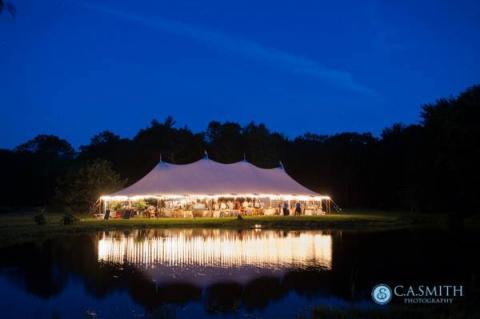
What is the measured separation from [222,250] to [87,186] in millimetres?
20463

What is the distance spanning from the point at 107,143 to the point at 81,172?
25.5 meters

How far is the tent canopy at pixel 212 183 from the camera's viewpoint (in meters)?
30.6

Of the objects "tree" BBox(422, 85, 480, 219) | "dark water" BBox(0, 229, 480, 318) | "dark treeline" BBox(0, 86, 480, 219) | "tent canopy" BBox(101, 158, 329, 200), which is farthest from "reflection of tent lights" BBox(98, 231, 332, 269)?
"dark treeline" BBox(0, 86, 480, 219)

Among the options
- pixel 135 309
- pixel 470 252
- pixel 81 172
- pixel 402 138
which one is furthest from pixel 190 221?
pixel 402 138

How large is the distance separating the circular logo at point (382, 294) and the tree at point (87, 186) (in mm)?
26869

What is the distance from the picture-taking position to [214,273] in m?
11.8

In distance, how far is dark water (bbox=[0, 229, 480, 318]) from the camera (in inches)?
347

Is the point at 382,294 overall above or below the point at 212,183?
below

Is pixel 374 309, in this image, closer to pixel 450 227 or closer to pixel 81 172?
pixel 450 227

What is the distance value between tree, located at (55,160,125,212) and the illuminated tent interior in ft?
5.88

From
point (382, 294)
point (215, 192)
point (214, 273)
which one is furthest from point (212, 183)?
point (382, 294)

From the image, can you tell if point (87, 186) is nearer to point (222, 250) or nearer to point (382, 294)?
point (222, 250)

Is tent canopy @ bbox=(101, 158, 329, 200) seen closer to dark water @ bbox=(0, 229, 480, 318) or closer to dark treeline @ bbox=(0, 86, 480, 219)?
dark treeline @ bbox=(0, 86, 480, 219)

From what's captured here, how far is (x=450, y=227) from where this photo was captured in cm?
2600
